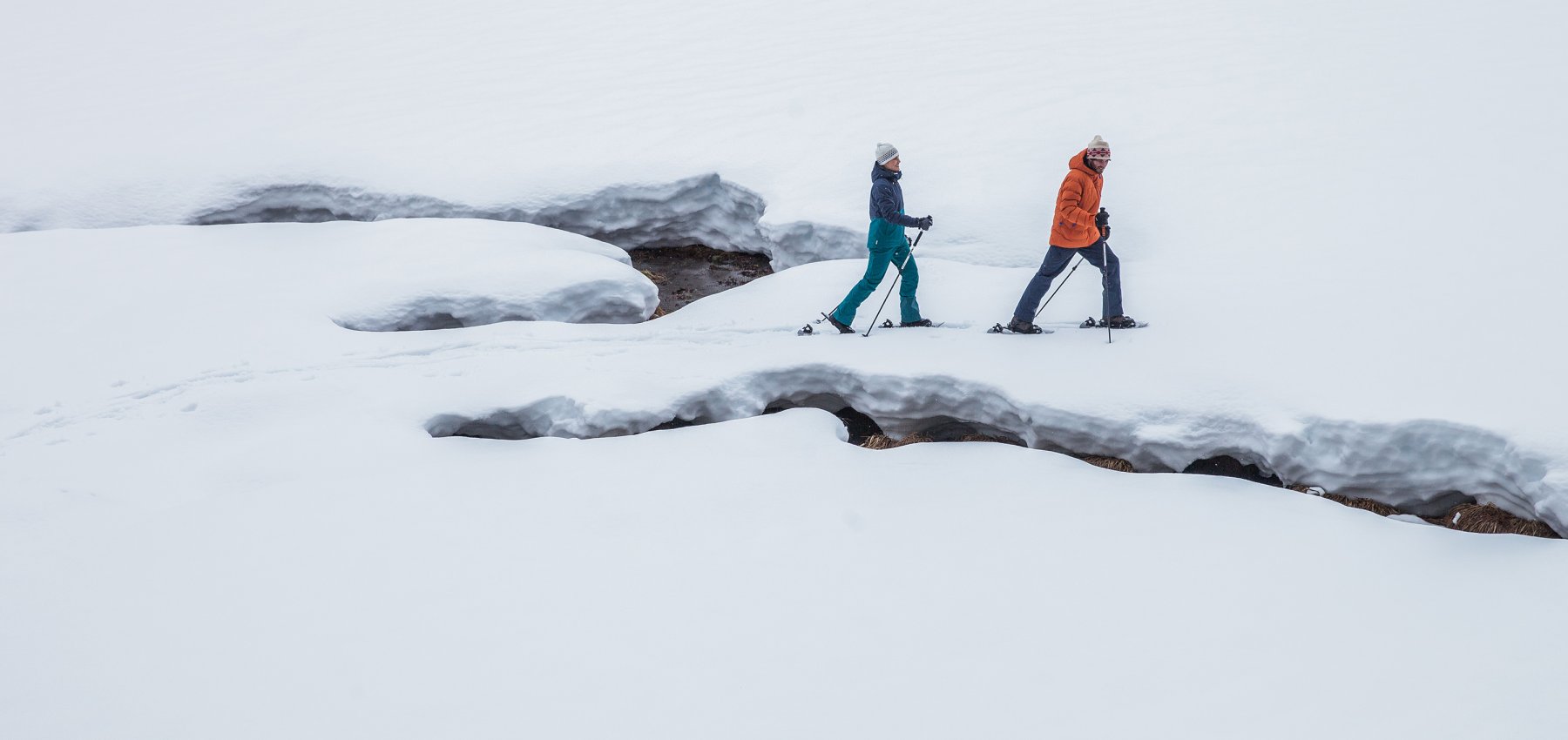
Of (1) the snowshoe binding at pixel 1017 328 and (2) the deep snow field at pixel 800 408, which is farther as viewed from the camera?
(1) the snowshoe binding at pixel 1017 328

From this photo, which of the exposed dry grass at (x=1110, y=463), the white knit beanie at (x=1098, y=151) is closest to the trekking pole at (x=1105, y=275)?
the white knit beanie at (x=1098, y=151)

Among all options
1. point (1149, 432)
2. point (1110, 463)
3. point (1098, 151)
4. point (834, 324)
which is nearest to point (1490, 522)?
point (1149, 432)

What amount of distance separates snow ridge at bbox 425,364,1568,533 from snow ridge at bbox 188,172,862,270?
345 cm

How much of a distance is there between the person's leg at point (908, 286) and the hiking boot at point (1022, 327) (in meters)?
0.78

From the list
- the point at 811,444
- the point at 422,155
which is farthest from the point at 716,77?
the point at 811,444

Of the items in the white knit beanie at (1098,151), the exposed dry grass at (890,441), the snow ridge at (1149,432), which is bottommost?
the exposed dry grass at (890,441)

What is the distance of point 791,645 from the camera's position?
4.49 metres

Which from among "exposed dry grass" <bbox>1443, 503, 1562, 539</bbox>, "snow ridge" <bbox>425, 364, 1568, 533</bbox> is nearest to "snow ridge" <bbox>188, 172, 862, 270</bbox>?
"snow ridge" <bbox>425, 364, 1568, 533</bbox>

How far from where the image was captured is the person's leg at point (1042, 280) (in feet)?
23.7

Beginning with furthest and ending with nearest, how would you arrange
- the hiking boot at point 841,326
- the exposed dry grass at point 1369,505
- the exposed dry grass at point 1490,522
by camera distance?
1. the hiking boot at point 841,326
2. the exposed dry grass at point 1369,505
3. the exposed dry grass at point 1490,522

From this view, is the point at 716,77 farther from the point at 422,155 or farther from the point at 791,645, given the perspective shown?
the point at 791,645

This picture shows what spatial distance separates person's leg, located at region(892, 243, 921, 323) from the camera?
766 centimetres

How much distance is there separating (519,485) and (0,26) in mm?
17396

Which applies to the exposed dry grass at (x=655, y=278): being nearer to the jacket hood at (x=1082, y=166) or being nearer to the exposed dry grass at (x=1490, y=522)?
the jacket hood at (x=1082, y=166)
